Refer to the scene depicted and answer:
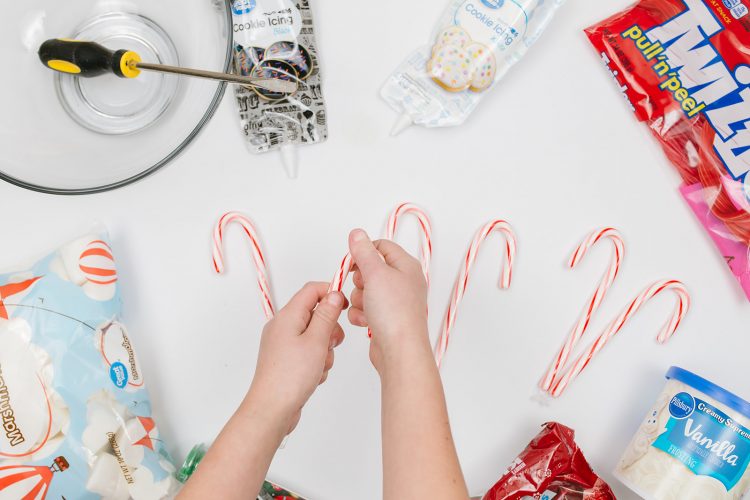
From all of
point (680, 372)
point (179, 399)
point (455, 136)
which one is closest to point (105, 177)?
point (179, 399)

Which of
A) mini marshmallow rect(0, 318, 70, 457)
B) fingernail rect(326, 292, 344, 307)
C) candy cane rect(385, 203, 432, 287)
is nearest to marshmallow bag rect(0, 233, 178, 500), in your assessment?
mini marshmallow rect(0, 318, 70, 457)

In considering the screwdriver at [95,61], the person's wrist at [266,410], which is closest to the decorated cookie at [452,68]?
the screwdriver at [95,61]

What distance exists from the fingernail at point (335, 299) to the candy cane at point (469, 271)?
0.24 meters

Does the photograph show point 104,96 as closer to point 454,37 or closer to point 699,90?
point 454,37

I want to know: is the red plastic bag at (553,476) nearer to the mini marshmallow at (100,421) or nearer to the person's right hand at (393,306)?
the person's right hand at (393,306)

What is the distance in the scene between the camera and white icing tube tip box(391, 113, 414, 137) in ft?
3.27

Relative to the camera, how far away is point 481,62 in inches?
37.8

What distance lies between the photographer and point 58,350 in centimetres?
86

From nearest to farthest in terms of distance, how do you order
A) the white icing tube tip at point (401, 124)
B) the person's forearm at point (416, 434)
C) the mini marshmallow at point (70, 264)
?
1. the person's forearm at point (416, 434)
2. the mini marshmallow at point (70, 264)
3. the white icing tube tip at point (401, 124)

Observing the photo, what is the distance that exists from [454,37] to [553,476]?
72cm

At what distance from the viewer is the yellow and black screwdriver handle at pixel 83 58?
0.83m

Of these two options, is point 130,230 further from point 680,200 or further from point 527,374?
point 680,200

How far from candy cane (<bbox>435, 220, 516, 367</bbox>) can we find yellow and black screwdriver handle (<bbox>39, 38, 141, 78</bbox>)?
588 millimetres

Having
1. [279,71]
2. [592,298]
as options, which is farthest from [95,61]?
[592,298]
